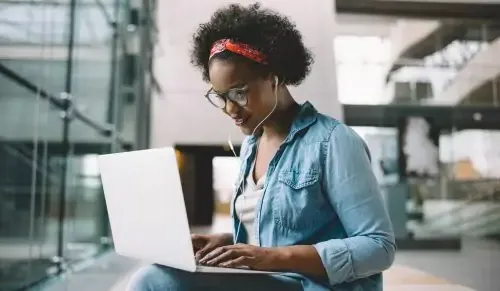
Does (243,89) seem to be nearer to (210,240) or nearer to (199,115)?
(210,240)

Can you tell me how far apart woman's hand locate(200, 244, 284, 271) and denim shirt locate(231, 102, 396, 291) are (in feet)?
0.20

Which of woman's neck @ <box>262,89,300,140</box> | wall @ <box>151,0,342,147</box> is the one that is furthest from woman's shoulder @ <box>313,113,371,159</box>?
Answer: wall @ <box>151,0,342,147</box>

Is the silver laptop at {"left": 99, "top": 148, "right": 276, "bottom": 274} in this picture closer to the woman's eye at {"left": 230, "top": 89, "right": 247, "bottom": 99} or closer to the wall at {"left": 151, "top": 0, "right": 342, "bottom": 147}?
the woman's eye at {"left": 230, "top": 89, "right": 247, "bottom": 99}

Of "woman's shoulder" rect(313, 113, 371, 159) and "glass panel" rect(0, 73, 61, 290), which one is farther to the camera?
"glass panel" rect(0, 73, 61, 290)

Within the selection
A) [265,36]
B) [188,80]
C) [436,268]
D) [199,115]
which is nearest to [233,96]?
[265,36]

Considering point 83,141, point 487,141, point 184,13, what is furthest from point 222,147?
point 487,141

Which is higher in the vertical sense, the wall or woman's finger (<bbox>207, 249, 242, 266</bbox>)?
the wall

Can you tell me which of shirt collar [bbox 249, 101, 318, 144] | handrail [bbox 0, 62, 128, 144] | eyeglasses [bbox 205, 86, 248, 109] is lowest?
shirt collar [bbox 249, 101, 318, 144]

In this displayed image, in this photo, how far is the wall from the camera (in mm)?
2012

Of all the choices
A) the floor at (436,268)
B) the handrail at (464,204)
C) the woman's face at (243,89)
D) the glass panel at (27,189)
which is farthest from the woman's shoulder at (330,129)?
the handrail at (464,204)

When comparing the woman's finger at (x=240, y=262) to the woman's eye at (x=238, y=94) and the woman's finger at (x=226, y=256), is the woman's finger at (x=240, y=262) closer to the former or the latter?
the woman's finger at (x=226, y=256)

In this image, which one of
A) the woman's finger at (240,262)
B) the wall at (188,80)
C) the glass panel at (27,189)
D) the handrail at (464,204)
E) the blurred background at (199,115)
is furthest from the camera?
the handrail at (464,204)

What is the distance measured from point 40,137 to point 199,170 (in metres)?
1.28

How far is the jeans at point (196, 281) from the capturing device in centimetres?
85
